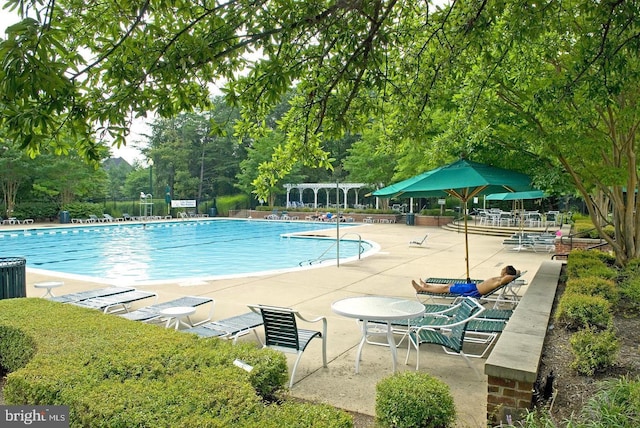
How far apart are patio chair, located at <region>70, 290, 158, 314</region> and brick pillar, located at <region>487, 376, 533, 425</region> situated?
17.7 feet

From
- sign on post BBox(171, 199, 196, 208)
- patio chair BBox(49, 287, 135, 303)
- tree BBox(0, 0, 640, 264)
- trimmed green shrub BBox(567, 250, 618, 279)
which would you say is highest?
tree BBox(0, 0, 640, 264)

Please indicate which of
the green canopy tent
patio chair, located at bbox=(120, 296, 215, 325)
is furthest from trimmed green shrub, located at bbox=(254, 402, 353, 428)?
Result: the green canopy tent

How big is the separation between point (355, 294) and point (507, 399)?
205 inches

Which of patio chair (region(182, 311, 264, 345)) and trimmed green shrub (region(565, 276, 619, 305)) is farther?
trimmed green shrub (region(565, 276, 619, 305))

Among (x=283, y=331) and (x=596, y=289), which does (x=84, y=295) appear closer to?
(x=283, y=331)

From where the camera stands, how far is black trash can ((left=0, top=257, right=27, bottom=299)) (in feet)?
22.7

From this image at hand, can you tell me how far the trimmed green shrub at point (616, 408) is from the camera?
2596mm

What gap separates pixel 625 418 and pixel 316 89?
12.0 feet

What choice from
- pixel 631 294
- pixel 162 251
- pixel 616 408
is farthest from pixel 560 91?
pixel 162 251

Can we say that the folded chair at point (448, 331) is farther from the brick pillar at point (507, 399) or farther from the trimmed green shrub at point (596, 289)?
the trimmed green shrub at point (596, 289)

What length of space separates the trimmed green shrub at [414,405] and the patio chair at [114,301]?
5006 millimetres

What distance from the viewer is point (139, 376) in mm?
3457

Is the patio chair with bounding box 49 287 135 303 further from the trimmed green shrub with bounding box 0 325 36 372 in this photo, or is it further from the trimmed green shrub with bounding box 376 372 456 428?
the trimmed green shrub with bounding box 376 372 456 428

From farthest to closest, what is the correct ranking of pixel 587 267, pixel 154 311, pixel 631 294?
→ pixel 587 267
pixel 154 311
pixel 631 294
